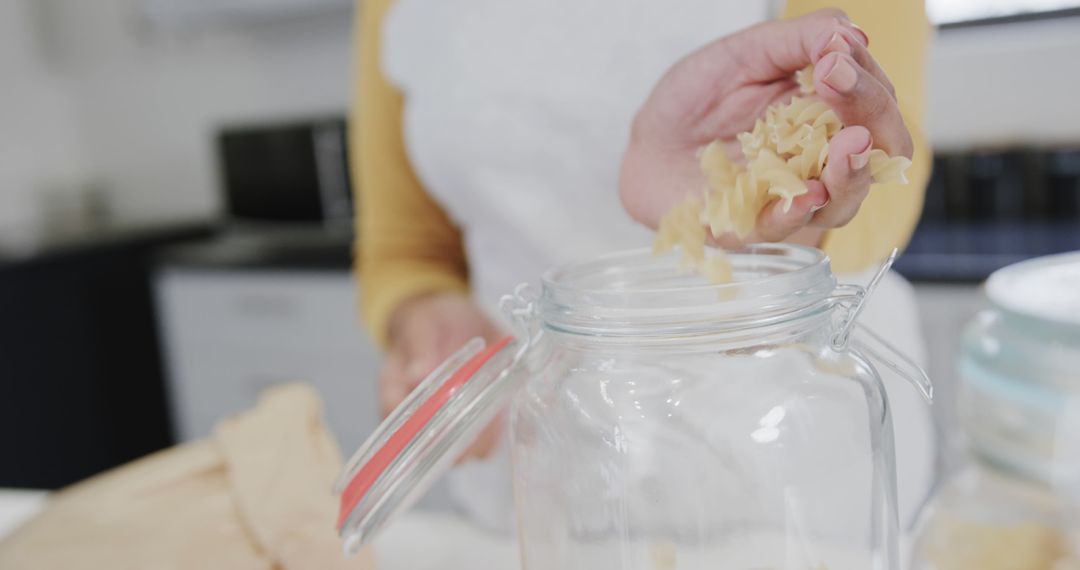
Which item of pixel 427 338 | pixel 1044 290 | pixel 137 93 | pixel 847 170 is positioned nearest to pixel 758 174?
pixel 847 170

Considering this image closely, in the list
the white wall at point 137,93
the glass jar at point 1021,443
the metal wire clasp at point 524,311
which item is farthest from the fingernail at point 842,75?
the white wall at point 137,93

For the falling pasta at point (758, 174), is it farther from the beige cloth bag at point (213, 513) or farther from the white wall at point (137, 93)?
the white wall at point (137, 93)

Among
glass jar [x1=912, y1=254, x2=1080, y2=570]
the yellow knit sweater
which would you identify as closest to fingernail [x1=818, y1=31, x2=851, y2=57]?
glass jar [x1=912, y1=254, x2=1080, y2=570]

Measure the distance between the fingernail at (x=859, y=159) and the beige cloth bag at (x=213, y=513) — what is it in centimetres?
26

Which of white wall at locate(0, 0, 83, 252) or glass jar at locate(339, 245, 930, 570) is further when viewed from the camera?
white wall at locate(0, 0, 83, 252)

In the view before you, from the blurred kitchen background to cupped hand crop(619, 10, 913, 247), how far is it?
0.97 meters

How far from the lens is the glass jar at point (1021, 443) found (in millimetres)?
417

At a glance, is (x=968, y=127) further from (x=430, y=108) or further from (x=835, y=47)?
(x=835, y=47)

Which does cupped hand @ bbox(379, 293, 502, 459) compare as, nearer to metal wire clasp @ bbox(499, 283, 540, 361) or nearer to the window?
metal wire clasp @ bbox(499, 283, 540, 361)

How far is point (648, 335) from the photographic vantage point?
0.29m

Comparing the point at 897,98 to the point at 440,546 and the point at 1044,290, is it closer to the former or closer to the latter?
the point at 1044,290

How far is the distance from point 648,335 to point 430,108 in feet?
1.26

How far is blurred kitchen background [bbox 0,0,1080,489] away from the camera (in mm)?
1439

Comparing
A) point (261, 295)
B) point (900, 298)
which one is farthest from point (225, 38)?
point (900, 298)
